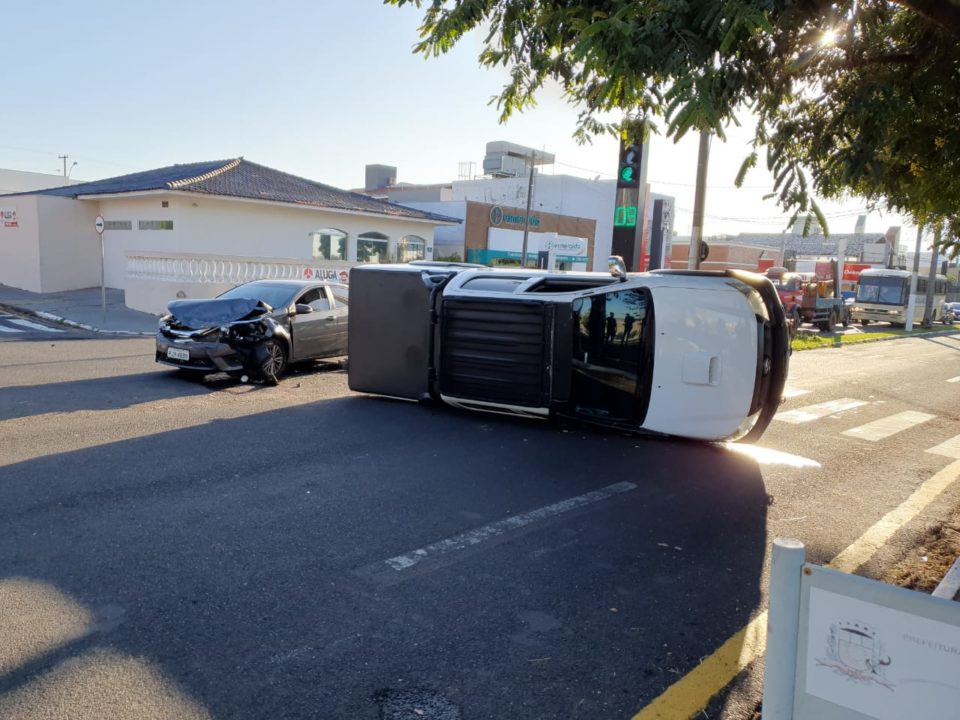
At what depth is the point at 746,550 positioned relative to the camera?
527 cm

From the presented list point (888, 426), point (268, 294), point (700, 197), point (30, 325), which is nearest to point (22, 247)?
point (30, 325)

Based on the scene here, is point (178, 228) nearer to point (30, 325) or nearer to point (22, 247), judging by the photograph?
point (30, 325)

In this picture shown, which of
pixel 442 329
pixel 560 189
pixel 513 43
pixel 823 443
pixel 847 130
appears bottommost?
pixel 823 443

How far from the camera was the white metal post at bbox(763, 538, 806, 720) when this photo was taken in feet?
7.68

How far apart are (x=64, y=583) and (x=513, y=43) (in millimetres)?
4878

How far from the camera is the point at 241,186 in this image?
2531 cm

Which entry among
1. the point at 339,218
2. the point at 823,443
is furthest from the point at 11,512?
the point at 339,218

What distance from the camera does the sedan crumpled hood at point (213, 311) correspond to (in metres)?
10.9

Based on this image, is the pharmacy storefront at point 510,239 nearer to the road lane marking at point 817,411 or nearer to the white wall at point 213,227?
the white wall at point 213,227

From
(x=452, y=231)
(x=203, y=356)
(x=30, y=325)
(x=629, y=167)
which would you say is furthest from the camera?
(x=452, y=231)

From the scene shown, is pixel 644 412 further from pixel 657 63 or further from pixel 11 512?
pixel 11 512

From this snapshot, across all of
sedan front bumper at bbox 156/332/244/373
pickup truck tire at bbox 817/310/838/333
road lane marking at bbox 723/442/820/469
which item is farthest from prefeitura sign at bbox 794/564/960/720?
pickup truck tire at bbox 817/310/838/333

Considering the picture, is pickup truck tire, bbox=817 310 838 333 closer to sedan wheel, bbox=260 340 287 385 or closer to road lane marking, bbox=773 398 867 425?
road lane marking, bbox=773 398 867 425

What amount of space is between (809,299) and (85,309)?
2560cm
